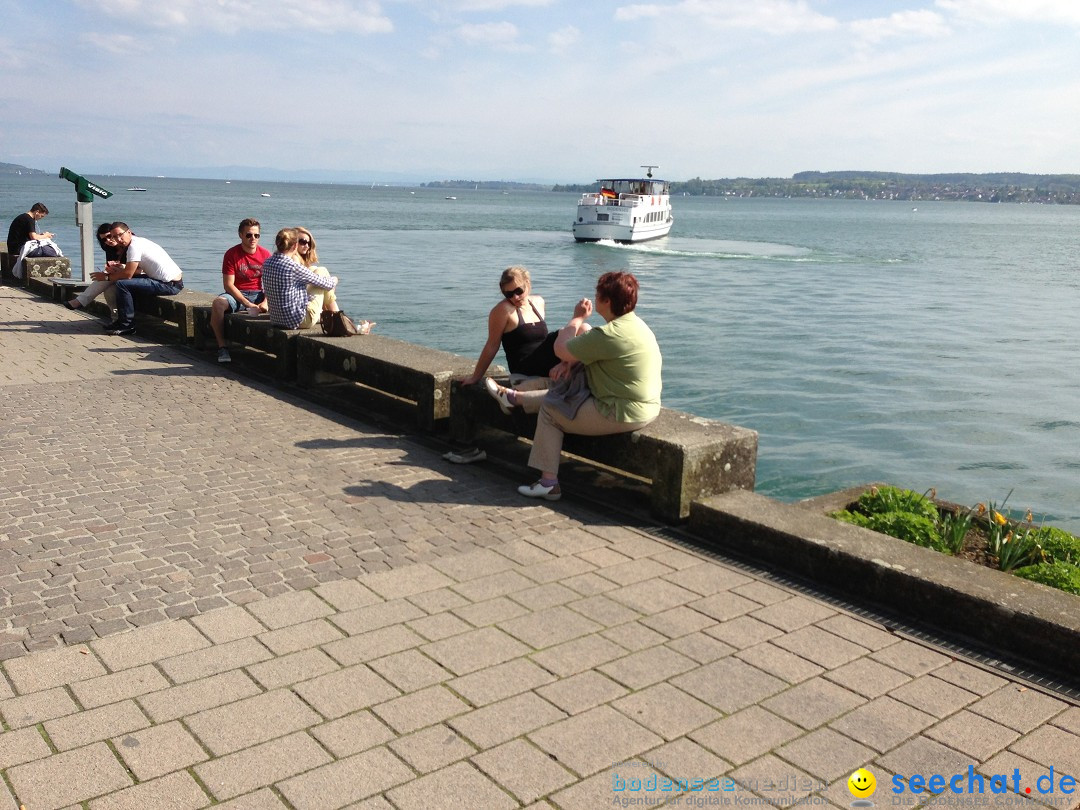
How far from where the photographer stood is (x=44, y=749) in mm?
3301

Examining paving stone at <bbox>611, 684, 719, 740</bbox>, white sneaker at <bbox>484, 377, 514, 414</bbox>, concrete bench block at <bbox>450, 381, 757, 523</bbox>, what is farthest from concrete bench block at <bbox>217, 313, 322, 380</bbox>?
paving stone at <bbox>611, 684, 719, 740</bbox>

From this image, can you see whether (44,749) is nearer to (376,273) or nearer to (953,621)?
(953,621)

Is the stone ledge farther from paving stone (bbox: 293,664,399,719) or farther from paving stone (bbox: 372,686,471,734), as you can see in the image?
paving stone (bbox: 293,664,399,719)

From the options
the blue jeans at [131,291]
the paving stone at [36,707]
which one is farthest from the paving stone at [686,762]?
the blue jeans at [131,291]

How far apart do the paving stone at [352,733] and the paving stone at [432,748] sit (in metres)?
0.07

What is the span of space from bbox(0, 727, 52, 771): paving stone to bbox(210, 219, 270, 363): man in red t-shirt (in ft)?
23.7

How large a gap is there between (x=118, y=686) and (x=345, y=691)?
2.70 feet

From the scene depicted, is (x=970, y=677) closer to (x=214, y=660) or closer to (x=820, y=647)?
(x=820, y=647)

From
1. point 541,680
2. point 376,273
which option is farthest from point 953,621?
point 376,273

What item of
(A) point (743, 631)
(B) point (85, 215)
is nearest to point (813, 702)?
(A) point (743, 631)

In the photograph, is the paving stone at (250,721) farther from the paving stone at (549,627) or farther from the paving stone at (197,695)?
the paving stone at (549,627)

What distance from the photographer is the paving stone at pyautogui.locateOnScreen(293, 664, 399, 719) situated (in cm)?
364

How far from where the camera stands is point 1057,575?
5.34m

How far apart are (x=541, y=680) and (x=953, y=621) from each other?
6.23 ft
